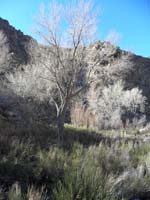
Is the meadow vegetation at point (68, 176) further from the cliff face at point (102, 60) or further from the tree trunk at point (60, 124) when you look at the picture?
the cliff face at point (102, 60)

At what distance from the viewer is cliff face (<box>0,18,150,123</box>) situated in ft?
65.4

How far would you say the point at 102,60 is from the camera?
20.0m

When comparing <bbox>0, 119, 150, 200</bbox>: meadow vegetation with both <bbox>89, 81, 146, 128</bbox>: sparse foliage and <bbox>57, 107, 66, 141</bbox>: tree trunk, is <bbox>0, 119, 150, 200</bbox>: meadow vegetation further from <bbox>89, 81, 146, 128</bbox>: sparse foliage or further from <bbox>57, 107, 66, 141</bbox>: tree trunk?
<bbox>89, 81, 146, 128</bbox>: sparse foliage

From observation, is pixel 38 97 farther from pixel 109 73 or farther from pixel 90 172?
pixel 90 172

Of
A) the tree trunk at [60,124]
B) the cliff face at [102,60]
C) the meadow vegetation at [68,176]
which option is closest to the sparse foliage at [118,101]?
the cliff face at [102,60]

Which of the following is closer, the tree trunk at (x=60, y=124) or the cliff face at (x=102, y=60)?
the tree trunk at (x=60, y=124)

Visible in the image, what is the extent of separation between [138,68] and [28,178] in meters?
56.2

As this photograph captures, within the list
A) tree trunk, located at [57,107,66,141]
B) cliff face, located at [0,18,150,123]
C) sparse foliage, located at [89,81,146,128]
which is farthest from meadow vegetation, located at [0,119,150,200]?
sparse foliage, located at [89,81,146,128]

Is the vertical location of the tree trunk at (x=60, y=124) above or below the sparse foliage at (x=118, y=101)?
below

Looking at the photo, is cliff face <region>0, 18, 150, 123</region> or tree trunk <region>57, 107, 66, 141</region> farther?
cliff face <region>0, 18, 150, 123</region>

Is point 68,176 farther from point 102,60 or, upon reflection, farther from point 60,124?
point 102,60

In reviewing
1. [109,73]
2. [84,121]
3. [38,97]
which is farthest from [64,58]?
[38,97]

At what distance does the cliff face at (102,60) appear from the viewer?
1994cm

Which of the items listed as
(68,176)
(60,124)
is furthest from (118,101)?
(68,176)
